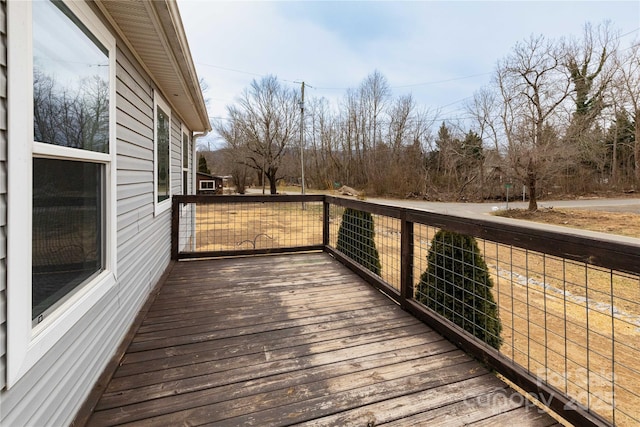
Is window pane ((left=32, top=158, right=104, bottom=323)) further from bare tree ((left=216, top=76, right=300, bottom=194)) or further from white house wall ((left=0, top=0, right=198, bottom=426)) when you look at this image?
bare tree ((left=216, top=76, right=300, bottom=194))

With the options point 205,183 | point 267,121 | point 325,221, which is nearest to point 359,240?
point 325,221

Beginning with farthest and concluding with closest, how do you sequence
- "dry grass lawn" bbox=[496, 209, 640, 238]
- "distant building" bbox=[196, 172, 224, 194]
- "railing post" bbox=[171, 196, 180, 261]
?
1. "distant building" bbox=[196, 172, 224, 194]
2. "dry grass lawn" bbox=[496, 209, 640, 238]
3. "railing post" bbox=[171, 196, 180, 261]

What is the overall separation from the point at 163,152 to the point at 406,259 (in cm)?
297

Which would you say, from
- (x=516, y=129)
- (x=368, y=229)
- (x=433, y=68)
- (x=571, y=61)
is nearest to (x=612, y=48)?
(x=571, y=61)

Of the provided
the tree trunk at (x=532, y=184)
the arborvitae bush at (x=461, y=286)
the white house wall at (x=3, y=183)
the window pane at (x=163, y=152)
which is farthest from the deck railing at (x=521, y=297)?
the tree trunk at (x=532, y=184)

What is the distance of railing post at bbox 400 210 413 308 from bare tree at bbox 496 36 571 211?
38.7ft

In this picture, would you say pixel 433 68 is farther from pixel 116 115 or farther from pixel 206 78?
pixel 116 115

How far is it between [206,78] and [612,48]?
821 inches

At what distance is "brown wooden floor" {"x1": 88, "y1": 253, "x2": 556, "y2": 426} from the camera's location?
154 centimetres

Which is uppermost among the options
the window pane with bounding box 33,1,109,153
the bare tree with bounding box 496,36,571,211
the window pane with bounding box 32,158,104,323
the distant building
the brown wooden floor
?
the bare tree with bounding box 496,36,571,211

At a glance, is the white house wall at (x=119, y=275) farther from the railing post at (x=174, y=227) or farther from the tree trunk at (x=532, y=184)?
the tree trunk at (x=532, y=184)

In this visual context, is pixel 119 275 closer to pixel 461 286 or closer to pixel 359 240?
pixel 461 286

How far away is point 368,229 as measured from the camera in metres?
3.98

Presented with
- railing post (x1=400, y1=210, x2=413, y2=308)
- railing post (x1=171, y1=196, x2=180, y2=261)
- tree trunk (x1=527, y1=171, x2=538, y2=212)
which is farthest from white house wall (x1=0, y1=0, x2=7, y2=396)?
tree trunk (x1=527, y1=171, x2=538, y2=212)
